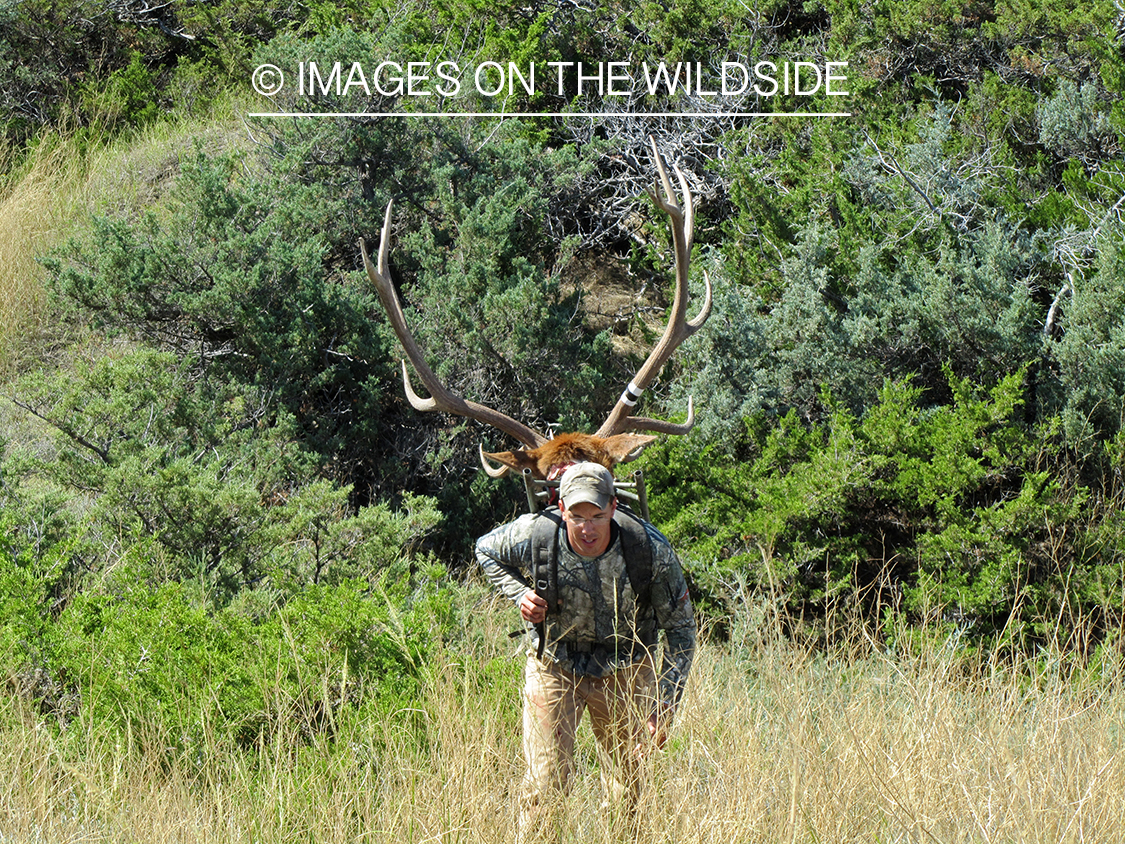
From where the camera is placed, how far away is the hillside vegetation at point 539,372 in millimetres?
4180

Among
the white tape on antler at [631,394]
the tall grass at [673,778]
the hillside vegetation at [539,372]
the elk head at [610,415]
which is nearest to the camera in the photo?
the tall grass at [673,778]

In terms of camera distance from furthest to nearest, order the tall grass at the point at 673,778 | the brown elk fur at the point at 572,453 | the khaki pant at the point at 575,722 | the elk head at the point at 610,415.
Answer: the elk head at the point at 610,415, the brown elk fur at the point at 572,453, the khaki pant at the point at 575,722, the tall grass at the point at 673,778

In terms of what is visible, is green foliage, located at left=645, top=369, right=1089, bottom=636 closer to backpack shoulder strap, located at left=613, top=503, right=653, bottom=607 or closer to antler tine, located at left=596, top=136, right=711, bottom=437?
antler tine, located at left=596, top=136, right=711, bottom=437

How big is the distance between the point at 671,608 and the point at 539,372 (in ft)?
15.0

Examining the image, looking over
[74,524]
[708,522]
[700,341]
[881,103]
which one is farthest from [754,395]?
[74,524]

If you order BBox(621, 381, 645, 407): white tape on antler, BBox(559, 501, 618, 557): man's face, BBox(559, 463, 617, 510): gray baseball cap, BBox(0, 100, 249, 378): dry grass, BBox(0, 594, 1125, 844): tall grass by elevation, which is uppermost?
BBox(0, 100, 249, 378): dry grass

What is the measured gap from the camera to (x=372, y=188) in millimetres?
8859

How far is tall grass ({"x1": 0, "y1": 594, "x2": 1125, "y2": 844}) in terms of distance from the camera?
9.40 feet

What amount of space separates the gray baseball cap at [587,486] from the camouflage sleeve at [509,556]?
0.29 metres

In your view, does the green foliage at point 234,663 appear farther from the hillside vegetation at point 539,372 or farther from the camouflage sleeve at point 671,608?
the camouflage sleeve at point 671,608

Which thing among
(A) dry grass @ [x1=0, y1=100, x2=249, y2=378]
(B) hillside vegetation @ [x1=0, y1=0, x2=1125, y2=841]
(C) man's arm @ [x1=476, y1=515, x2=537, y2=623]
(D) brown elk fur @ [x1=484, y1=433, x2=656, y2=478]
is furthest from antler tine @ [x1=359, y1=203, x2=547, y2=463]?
(A) dry grass @ [x1=0, y1=100, x2=249, y2=378]

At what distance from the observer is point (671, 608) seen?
11.4ft

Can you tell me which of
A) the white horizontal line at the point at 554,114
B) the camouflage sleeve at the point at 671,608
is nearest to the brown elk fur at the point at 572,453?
the camouflage sleeve at the point at 671,608

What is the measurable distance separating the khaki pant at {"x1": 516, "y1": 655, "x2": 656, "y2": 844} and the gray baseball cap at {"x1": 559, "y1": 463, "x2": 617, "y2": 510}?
53 cm
